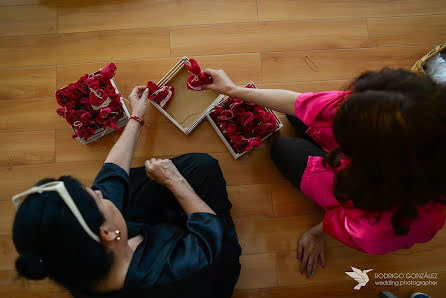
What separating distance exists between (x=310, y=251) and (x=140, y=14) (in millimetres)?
1338

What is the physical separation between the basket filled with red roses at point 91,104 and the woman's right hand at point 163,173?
0.90 ft

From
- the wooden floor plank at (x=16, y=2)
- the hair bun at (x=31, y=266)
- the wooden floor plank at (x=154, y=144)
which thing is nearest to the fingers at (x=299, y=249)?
the wooden floor plank at (x=154, y=144)

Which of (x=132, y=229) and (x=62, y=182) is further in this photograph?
(x=132, y=229)

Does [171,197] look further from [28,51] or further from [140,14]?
[28,51]

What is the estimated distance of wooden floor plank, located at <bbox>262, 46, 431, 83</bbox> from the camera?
4.80 ft

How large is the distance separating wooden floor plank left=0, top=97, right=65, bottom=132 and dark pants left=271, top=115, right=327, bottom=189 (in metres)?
0.96

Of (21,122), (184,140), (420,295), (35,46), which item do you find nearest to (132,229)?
(184,140)

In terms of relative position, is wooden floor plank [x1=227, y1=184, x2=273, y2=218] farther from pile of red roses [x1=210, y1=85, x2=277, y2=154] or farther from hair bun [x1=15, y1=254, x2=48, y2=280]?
hair bun [x1=15, y1=254, x2=48, y2=280]

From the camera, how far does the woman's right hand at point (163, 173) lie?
3.66ft

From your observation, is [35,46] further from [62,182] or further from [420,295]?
[420,295]

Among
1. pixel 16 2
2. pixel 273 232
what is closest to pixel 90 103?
pixel 16 2

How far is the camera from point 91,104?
124 centimetres

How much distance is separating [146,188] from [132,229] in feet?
0.67

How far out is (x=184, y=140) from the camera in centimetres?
140
